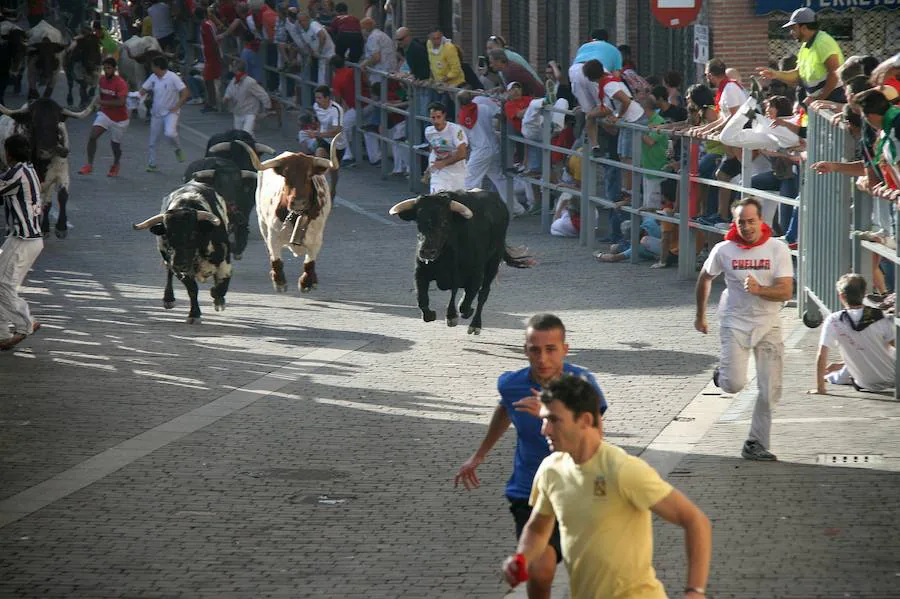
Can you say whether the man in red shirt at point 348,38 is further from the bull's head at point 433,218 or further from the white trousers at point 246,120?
the bull's head at point 433,218

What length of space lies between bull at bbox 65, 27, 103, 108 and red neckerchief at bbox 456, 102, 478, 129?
14349mm

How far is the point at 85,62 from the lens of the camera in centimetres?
3600

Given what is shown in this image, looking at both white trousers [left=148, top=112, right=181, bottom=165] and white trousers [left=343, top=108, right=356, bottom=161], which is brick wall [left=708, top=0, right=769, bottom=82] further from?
white trousers [left=148, top=112, right=181, bottom=165]

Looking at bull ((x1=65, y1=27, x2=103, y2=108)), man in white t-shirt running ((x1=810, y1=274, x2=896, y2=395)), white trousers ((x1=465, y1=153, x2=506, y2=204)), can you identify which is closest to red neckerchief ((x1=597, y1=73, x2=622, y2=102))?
white trousers ((x1=465, y1=153, x2=506, y2=204))

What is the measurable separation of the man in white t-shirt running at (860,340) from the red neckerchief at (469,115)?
11.0 metres

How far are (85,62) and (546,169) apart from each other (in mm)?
16310

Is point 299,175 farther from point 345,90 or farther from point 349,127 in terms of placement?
point 349,127

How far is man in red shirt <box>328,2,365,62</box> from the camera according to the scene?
101 feet

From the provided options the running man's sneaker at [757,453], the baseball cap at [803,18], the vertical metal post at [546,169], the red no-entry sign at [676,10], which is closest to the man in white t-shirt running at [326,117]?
the vertical metal post at [546,169]

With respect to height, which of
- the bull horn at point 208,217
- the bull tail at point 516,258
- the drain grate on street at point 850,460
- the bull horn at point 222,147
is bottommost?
the drain grate on street at point 850,460

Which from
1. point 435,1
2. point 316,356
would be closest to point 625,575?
point 316,356

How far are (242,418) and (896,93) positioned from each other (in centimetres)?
571

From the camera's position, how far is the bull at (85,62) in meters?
35.5

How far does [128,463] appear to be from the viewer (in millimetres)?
11500
